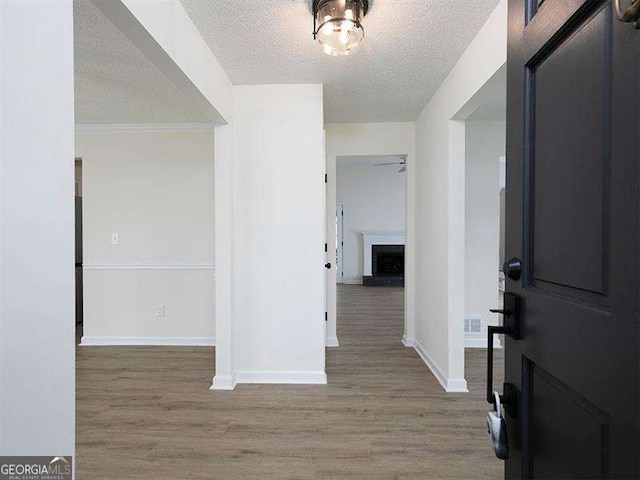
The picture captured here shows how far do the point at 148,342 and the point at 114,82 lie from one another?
8.75 ft

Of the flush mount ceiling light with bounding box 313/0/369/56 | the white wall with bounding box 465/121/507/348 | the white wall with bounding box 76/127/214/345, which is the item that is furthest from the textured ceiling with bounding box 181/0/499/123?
the white wall with bounding box 76/127/214/345

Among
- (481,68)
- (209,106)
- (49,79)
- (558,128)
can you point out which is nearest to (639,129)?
(558,128)

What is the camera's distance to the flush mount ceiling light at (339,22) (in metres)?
1.77

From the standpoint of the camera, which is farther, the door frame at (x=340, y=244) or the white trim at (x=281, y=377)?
the door frame at (x=340, y=244)

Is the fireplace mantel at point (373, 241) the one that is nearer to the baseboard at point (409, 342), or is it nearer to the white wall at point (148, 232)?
the baseboard at point (409, 342)

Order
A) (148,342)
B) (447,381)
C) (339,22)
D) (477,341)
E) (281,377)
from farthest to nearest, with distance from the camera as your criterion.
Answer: (148,342)
(477,341)
(281,377)
(447,381)
(339,22)

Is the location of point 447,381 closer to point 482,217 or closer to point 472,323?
point 472,323

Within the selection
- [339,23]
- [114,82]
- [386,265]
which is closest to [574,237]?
[339,23]

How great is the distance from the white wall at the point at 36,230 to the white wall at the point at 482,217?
12.1ft

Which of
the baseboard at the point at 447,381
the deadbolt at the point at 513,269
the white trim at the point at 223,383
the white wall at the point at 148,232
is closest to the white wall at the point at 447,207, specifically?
the baseboard at the point at 447,381

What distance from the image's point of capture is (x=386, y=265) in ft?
26.9

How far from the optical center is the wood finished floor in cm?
179

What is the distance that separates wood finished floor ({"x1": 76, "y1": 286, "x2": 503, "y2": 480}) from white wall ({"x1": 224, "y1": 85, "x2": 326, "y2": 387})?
270mm

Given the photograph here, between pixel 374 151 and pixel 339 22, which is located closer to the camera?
pixel 339 22
